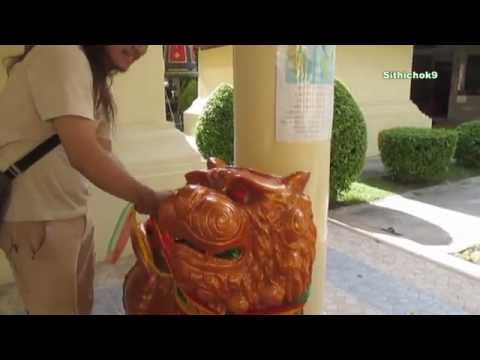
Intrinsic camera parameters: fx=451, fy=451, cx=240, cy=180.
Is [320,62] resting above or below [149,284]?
above

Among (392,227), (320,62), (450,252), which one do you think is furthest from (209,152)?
(320,62)

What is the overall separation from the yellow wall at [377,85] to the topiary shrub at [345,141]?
3682 millimetres

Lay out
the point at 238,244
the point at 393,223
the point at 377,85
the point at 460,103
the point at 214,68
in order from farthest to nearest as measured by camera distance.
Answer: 1. the point at 460,103
2. the point at 377,85
3. the point at 214,68
4. the point at 393,223
5. the point at 238,244

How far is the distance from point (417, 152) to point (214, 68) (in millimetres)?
4432

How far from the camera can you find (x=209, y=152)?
21.1 ft

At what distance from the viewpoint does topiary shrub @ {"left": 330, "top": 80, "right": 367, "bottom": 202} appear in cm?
529

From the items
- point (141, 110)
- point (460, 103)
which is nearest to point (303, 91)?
point (141, 110)

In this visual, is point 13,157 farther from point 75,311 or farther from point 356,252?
point 356,252

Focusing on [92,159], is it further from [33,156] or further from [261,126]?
[261,126]

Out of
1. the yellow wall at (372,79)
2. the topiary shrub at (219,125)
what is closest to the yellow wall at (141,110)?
the topiary shrub at (219,125)

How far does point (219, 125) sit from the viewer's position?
628 centimetres

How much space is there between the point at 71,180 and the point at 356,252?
3231 mm

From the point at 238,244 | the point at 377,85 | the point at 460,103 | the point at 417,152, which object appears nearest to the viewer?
the point at 238,244
